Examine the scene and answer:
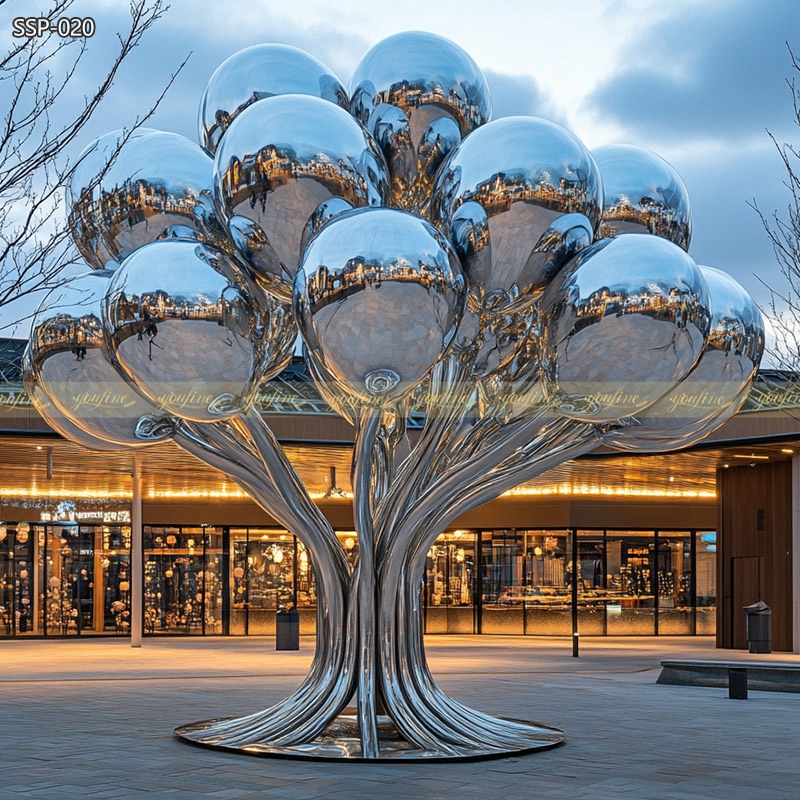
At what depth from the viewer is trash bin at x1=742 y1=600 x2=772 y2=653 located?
24.6 m

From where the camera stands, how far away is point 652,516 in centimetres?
3422

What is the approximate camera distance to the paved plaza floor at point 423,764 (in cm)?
941

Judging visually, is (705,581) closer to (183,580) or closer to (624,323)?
(183,580)

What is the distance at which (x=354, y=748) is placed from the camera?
34.9 ft

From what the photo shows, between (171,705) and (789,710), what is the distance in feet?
23.2

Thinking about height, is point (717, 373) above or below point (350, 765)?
above

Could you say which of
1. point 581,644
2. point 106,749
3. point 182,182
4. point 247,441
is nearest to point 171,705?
point 106,749

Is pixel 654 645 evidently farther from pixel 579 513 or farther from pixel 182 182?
pixel 182 182

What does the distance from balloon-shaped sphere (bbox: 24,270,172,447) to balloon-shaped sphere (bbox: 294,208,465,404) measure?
2.27 metres

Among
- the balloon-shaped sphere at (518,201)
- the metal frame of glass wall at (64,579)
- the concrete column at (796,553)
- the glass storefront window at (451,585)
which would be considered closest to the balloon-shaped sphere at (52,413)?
the balloon-shaped sphere at (518,201)

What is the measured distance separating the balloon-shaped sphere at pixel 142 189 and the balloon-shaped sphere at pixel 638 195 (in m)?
Result: 3.35

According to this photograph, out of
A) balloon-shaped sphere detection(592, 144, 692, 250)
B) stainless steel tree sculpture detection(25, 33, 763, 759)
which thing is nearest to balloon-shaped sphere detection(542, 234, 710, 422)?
stainless steel tree sculpture detection(25, 33, 763, 759)

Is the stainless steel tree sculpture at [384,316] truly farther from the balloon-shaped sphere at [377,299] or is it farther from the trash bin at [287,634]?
the trash bin at [287,634]

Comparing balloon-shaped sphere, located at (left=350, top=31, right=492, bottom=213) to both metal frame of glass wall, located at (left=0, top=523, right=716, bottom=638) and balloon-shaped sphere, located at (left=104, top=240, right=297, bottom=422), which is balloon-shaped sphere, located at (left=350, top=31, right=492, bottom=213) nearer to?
balloon-shaped sphere, located at (left=104, top=240, right=297, bottom=422)
